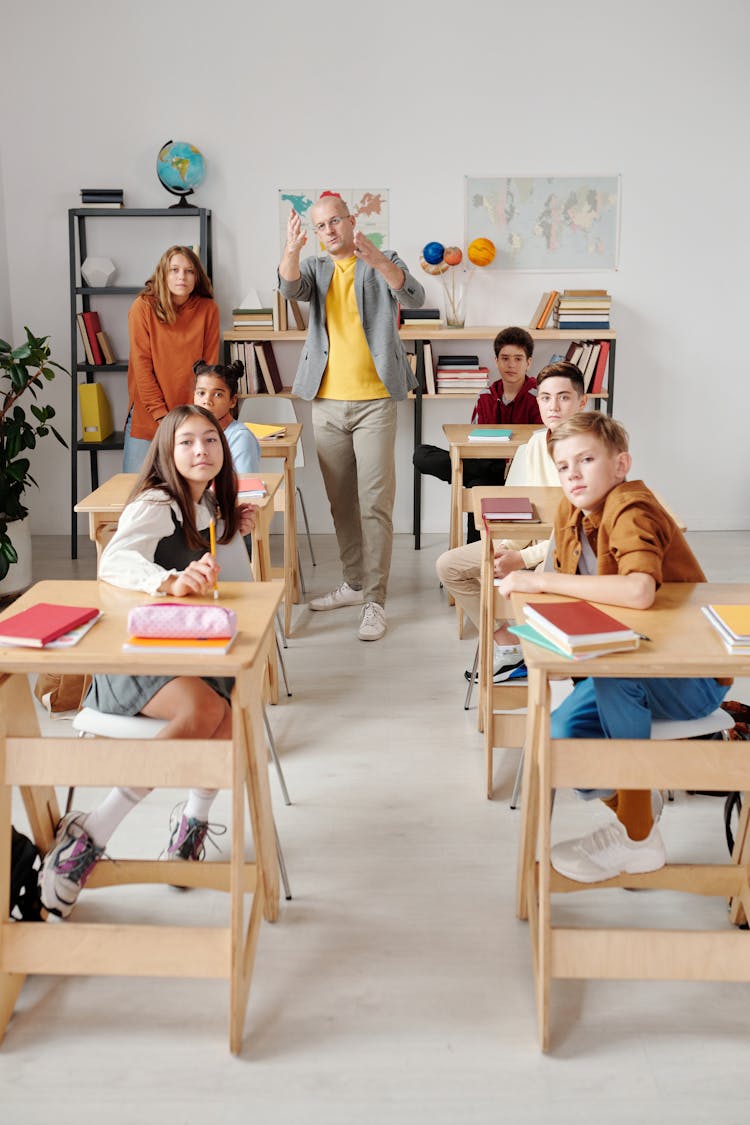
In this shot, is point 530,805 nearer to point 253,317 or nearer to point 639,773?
point 639,773

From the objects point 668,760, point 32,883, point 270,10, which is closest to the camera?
point 668,760

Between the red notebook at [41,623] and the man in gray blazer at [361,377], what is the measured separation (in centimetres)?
211

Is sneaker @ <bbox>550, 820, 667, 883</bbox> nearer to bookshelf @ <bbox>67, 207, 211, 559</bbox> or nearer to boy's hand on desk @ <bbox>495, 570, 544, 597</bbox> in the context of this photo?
boy's hand on desk @ <bbox>495, 570, 544, 597</bbox>

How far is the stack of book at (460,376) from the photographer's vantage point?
5.43m

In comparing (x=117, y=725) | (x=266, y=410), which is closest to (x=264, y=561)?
(x=117, y=725)

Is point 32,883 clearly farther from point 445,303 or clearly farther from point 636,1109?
point 445,303

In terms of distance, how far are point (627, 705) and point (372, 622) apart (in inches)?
Result: 83.3

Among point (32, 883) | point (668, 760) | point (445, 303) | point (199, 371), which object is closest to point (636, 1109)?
point (668, 760)

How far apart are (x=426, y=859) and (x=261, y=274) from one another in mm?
3706

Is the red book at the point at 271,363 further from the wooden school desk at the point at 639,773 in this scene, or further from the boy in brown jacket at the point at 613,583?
the wooden school desk at the point at 639,773

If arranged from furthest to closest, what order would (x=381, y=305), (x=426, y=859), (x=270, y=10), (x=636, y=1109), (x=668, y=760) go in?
(x=270, y=10), (x=381, y=305), (x=426, y=859), (x=668, y=760), (x=636, y=1109)

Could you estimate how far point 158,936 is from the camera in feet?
6.42

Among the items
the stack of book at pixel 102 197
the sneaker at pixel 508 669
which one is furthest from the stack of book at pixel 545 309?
the sneaker at pixel 508 669

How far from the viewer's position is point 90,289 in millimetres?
5285
